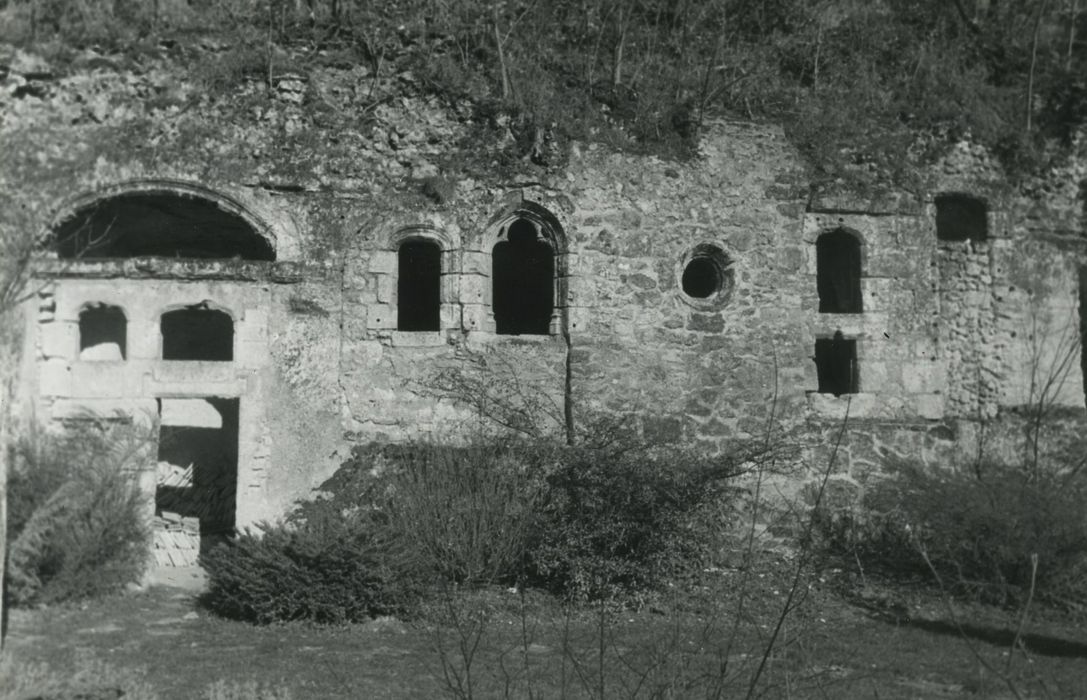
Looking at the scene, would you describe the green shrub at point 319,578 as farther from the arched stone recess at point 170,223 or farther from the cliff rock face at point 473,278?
the arched stone recess at point 170,223

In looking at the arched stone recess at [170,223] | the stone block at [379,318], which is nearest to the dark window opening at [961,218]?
the stone block at [379,318]

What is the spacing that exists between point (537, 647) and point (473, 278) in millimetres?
4084

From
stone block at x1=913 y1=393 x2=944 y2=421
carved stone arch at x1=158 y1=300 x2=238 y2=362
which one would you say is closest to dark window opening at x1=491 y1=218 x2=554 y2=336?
carved stone arch at x1=158 y1=300 x2=238 y2=362

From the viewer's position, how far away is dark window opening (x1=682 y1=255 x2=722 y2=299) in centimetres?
1131

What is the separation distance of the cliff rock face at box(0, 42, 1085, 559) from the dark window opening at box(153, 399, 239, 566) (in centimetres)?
158

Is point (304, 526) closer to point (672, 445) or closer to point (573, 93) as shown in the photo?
point (672, 445)

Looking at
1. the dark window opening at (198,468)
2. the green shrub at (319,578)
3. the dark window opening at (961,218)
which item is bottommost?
the green shrub at (319,578)

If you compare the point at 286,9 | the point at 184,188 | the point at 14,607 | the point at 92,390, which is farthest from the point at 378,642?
the point at 286,9

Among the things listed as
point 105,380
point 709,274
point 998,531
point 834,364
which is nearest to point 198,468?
point 105,380

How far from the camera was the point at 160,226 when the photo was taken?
12.0 meters

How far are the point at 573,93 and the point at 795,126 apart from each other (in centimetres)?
249

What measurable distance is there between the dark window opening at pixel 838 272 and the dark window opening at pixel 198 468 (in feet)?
23.3

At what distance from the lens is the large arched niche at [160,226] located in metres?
10.4

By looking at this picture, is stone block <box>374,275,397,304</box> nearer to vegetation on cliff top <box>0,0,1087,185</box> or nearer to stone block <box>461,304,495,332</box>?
stone block <box>461,304,495,332</box>
